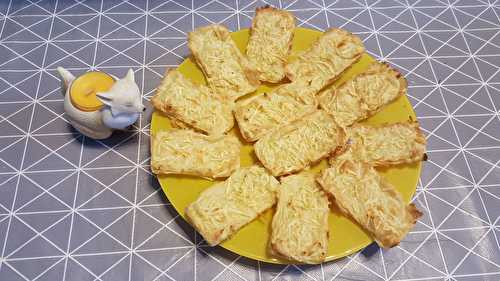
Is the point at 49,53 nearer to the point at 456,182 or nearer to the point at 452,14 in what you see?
the point at 456,182

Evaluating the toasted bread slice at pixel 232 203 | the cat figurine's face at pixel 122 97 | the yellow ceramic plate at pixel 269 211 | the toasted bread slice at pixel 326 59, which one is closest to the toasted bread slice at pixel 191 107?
the yellow ceramic plate at pixel 269 211

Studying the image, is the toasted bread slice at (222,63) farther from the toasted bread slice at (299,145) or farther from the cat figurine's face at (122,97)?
the cat figurine's face at (122,97)

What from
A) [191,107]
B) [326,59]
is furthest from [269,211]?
[326,59]

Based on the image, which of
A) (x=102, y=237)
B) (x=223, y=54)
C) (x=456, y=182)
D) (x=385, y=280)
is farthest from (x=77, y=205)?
(x=456, y=182)

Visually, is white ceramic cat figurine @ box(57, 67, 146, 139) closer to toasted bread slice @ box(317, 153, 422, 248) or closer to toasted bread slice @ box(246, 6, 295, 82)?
toasted bread slice @ box(246, 6, 295, 82)

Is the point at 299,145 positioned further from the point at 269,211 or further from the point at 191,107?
the point at 191,107

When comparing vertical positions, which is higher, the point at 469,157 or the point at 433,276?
the point at 469,157
